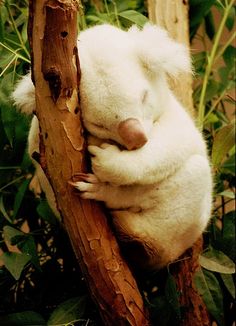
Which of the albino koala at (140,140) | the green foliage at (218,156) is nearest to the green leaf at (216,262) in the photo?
the green foliage at (218,156)

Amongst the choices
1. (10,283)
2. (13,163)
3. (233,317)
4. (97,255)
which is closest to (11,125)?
(13,163)

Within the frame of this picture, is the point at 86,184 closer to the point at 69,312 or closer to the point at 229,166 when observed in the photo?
the point at 69,312

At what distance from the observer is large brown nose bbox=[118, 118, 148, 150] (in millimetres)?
1347

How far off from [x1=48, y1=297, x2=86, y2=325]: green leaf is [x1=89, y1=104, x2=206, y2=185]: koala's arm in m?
0.64

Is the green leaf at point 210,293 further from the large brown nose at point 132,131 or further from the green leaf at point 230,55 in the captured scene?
the green leaf at point 230,55

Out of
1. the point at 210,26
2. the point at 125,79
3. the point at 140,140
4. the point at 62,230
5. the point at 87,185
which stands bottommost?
the point at 62,230

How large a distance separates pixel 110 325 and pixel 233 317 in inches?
30.5

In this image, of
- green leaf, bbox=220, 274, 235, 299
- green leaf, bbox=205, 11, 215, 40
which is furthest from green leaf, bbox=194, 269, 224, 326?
green leaf, bbox=205, 11, 215, 40

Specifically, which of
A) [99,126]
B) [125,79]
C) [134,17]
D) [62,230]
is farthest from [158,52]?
[62,230]

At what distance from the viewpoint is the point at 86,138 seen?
4.94ft

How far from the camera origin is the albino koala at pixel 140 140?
4.61 ft

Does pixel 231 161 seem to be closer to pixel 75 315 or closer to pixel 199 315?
pixel 199 315

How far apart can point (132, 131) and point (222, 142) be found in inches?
35.1

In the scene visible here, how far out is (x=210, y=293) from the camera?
6.25ft
